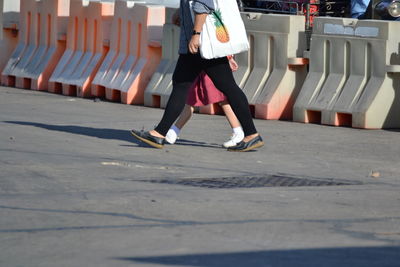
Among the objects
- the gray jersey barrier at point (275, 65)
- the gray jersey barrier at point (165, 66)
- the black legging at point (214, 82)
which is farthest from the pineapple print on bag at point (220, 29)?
the gray jersey barrier at point (165, 66)

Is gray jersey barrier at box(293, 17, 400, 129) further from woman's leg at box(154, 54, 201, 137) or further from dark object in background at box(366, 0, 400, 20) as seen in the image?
woman's leg at box(154, 54, 201, 137)

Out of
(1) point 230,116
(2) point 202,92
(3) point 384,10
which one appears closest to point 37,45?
(3) point 384,10

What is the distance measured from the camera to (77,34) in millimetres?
16891

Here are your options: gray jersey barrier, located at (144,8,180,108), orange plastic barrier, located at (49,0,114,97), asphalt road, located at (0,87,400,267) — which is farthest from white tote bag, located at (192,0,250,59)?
orange plastic barrier, located at (49,0,114,97)

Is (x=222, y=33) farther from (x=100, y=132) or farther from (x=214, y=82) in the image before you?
(x=100, y=132)

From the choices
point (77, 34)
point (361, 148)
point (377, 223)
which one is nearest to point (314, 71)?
point (361, 148)

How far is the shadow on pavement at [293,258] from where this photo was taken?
581 cm

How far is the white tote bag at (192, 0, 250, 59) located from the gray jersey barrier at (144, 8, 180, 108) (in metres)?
4.43

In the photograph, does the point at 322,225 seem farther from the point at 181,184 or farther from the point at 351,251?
the point at 181,184

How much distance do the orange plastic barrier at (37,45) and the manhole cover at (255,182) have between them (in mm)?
8958

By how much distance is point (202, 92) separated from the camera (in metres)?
10.9

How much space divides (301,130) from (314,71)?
42.9 inches

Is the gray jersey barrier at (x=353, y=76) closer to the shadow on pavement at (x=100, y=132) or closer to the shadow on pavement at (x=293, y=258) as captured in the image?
the shadow on pavement at (x=100, y=132)

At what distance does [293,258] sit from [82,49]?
1122 cm
